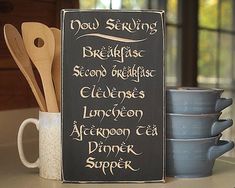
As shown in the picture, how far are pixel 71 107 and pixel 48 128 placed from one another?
2.5 inches

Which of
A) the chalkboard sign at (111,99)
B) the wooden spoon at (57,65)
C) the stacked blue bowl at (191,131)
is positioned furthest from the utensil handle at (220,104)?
the wooden spoon at (57,65)

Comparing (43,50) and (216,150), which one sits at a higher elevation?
(43,50)

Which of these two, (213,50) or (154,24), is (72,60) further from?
(213,50)

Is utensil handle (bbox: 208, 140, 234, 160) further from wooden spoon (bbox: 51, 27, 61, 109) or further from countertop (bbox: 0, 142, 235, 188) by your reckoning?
wooden spoon (bbox: 51, 27, 61, 109)

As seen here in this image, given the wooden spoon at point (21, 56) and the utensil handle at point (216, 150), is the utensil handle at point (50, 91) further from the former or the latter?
the utensil handle at point (216, 150)

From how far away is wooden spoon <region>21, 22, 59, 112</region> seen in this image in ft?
2.66

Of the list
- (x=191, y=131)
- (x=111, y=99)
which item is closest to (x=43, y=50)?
(x=111, y=99)

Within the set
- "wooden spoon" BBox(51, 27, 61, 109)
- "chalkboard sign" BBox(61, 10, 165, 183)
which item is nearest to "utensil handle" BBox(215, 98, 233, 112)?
"chalkboard sign" BBox(61, 10, 165, 183)

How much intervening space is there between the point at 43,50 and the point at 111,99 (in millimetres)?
141

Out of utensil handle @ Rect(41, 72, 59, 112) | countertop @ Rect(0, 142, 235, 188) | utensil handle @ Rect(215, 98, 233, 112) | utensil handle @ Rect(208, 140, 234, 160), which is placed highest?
utensil handle @ Rect(41, 72, 59, 112)

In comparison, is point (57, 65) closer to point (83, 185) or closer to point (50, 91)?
point (50, 91)

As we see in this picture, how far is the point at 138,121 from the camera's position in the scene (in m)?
0.79

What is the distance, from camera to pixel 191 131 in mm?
831

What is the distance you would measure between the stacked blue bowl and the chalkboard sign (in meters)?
0.04
